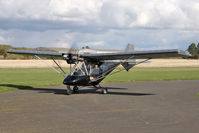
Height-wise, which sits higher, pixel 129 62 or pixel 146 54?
pixel 146 54

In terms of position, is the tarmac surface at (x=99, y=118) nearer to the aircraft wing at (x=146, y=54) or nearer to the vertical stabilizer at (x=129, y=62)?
the aircraft wing at (x=146, y=54)

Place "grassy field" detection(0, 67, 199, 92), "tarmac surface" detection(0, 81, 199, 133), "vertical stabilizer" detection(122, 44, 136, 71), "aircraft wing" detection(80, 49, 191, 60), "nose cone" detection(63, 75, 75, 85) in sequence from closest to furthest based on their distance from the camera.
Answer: "tarmac surface" detection(0, 81, 199, 133) → "aircraft wing" detection(80, 49, 191, 60) → "nose cone" detection(63, 75, 75, 85) → "vertical stabilizer" detection(122, 44, 136, 71) → "grassy field" detection(0, 67, 199, 92)

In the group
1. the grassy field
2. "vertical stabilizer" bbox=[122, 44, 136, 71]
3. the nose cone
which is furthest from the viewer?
the grassy field

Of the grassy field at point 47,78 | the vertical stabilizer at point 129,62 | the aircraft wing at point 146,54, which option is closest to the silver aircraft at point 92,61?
the aircraft wing at point 146,54

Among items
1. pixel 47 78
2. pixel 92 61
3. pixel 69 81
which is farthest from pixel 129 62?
pixel 47 78

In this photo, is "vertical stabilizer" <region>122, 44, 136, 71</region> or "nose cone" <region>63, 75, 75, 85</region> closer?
"nose cone" <region>63, 75, 75, 85</region>

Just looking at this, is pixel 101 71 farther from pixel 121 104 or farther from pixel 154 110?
pixel 154 110

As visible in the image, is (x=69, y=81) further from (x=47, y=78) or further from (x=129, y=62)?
(x=47, y=78)

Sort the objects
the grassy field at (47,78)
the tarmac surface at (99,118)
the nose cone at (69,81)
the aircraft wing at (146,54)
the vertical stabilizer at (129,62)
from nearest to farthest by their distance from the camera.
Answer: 1. the tarmac surface at (99,118)
2. the aircraft wing at (146,54)
3. the nose cone at (69,81)
4. the vertical stabilizer at (129,62)
5. the grassy field at (47,78)

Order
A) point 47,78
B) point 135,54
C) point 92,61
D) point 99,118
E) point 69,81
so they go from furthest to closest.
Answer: point 47,78
point 92,61
point 135,54
point 69,81
point 99,118

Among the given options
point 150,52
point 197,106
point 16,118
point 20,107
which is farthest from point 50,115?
point 150,52

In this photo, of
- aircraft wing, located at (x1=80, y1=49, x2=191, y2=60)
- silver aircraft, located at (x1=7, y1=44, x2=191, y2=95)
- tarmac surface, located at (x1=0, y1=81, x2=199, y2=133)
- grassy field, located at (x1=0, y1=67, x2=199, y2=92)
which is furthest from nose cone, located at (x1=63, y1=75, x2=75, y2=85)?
grassy field, located at (x1=0, y1=67, x2=199, y2=92)

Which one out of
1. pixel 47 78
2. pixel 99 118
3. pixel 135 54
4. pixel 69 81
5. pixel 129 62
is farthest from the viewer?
pixel 47 78

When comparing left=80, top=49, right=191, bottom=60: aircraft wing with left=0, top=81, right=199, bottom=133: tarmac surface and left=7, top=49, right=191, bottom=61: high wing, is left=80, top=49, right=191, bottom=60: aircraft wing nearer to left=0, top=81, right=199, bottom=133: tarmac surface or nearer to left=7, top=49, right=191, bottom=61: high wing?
left=7, top=49, right=191, bottom=61: high wing
